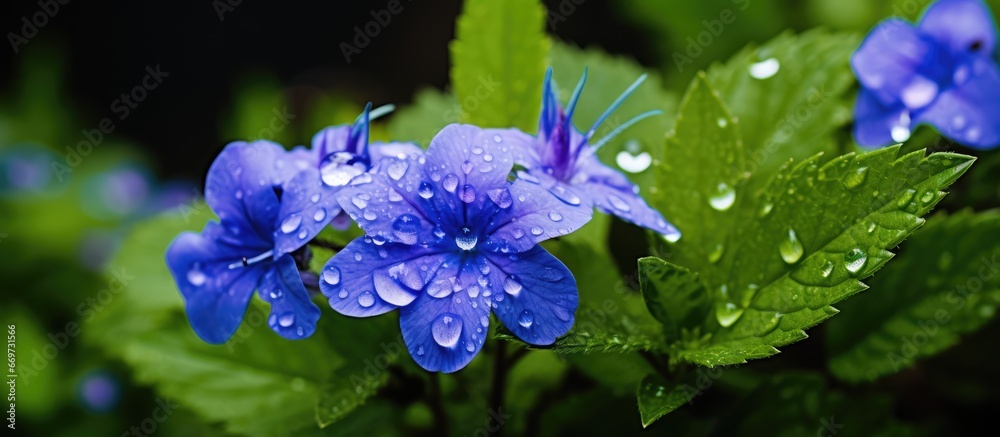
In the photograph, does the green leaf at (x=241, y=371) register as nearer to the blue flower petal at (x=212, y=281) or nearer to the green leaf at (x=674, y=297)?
the blue flower petal at (x=212, y=281)

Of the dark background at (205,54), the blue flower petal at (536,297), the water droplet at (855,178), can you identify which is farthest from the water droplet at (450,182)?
the dark background at (205,54)

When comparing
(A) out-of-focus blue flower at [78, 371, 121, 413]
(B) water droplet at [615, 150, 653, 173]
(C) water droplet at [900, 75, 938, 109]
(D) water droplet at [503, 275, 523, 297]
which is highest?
(D) water droplet at [503, 275, 523, 297]

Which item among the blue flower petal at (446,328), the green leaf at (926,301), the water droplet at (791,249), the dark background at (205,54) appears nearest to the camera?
the blue flower petal at (446,328)

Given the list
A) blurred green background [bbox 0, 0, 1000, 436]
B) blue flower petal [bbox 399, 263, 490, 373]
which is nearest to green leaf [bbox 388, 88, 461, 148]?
blurred green background [bbox 0, 0, 1000, 436]

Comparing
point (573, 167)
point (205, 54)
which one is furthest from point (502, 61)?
point (205, 54)

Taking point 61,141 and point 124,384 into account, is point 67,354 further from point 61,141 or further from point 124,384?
point 61,141

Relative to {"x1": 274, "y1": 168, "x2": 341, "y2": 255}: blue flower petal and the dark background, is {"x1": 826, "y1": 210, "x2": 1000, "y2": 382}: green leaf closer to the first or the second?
{"x1": 274, "y1": 168, "x2": 341, "y2": 255}: blue flower petal
